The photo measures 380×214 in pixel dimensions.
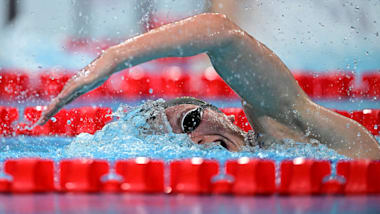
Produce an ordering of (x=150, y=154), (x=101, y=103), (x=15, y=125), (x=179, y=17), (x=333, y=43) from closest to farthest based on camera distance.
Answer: (x=150, y=154), (x=15, y=125), (x=101, y=103), (x=179, y=17), (x=333, y=43)

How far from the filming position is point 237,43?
1.70m

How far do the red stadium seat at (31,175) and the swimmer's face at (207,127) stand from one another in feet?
1.41

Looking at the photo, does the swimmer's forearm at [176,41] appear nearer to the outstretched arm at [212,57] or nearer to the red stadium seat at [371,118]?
the outstretched arm at [212,57]

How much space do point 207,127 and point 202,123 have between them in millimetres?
23

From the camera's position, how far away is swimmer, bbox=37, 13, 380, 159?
1.61 metres

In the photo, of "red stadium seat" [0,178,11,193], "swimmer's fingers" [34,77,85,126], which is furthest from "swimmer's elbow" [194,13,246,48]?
"red stadium seat" [0,178,11,193]

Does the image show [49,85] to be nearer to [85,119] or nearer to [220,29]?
[85,119]

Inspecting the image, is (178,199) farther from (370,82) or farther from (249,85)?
(370,82)

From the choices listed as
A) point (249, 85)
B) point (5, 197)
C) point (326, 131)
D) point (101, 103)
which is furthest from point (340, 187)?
point (101, 103)

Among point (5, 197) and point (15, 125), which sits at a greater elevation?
point (15, 125)

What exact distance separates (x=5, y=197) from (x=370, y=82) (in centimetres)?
363

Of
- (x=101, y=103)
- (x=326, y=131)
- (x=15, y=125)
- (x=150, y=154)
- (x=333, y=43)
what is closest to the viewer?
(x=326, y=131)

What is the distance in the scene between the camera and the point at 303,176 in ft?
5.45

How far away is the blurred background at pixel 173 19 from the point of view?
6555 mm
